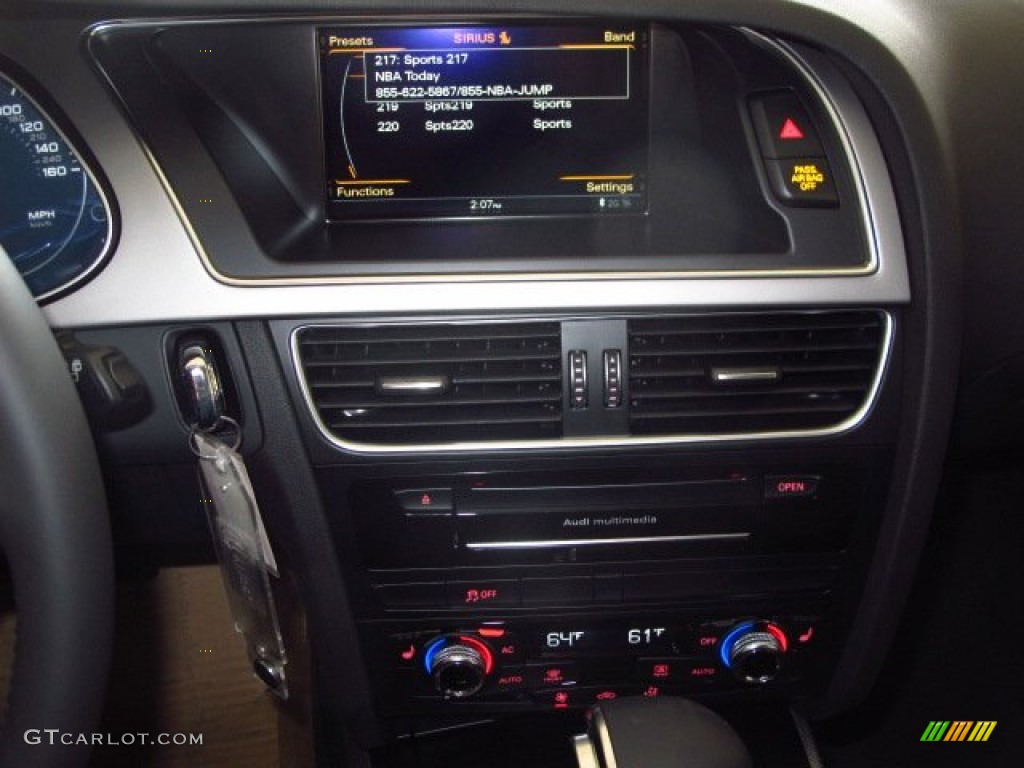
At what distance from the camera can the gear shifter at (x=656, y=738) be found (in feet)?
3.96

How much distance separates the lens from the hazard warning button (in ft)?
4.23

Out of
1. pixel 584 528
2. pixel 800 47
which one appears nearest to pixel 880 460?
pixel 584 528

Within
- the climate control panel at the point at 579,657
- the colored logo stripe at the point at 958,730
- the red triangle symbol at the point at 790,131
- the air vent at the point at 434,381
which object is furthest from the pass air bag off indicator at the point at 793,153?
the colored logo stripe at the point at 958,730

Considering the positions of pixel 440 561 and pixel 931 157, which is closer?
pixel 931 157

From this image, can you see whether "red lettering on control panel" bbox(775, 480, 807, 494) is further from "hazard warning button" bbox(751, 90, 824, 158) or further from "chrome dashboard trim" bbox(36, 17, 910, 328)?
"hazard warning button" bbox(751, 90, 824, 158)

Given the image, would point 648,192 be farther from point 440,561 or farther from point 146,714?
point 146,714

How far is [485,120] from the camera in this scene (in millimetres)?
1315

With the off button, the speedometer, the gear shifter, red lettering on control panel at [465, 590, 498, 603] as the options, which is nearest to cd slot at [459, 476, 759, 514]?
red lettering on control panel at [465, 590, 498, 603]

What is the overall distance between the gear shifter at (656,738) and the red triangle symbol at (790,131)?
628 mm

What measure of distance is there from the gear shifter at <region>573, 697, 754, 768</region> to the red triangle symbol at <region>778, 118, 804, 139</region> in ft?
2.06

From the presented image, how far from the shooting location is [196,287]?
3.92 feet

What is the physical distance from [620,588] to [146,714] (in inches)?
30.5

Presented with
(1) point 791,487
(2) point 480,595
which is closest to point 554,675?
(2) point 480,595

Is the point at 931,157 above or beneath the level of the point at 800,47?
beneath
